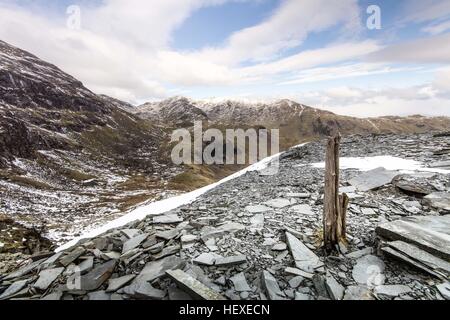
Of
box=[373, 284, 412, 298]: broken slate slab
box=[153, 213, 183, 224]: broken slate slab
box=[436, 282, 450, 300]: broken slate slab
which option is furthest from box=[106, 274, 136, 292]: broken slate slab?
box=[436, 282, 450, 300]: broken slate slab

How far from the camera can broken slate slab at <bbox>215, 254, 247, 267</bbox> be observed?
8.67 metres

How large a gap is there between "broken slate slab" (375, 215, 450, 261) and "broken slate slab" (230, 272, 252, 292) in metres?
4.86

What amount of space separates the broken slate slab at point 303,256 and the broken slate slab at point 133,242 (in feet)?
17.5

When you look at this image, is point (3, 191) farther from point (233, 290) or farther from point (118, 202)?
point (233, 290)

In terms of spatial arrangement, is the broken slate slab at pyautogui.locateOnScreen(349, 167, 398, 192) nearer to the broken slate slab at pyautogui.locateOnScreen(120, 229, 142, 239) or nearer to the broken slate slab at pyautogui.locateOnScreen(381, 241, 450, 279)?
the broken slate slab at pyautogui.locateOnScreen(381, 241, 450, 279)

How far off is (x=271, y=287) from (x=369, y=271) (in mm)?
Answer: 2897

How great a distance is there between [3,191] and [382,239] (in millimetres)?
80122

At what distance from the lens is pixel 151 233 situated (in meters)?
11.4

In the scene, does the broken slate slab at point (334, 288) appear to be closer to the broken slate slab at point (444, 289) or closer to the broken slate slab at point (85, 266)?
the broken slate slab at point (444, 289)

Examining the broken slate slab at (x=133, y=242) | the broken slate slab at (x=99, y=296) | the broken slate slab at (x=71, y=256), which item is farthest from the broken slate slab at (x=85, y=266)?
the broken slate slab at (x=99, y=296)

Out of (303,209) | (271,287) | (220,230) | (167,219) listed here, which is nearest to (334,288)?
(271,287)

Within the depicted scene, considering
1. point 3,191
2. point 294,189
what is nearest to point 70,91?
point 3,191

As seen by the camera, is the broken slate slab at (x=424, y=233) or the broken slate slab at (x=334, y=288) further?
the broken slate slab at (x=424, y=233)

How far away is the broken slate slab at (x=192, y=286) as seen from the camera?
733cm
